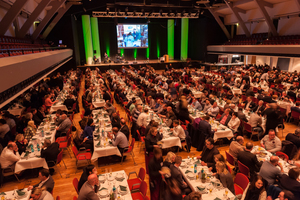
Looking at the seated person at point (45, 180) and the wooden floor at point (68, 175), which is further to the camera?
the wooden floor at point (68, 175)

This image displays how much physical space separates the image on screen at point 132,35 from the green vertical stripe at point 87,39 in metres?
3.61

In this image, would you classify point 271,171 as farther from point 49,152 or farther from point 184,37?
point 184,37

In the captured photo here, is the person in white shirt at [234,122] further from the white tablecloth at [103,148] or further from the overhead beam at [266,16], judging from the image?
the overhead beam at [266,16]

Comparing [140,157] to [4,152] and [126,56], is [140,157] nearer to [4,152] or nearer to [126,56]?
[4,152]

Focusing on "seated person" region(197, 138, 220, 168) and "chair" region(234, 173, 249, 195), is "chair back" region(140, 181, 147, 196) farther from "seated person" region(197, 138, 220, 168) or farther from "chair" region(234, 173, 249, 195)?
"chair" region(234, 173, 249, 195)

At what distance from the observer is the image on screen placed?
991 inches

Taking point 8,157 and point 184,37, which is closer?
point 8,157

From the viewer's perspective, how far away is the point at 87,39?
76.6 ft

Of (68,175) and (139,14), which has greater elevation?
(139,14)

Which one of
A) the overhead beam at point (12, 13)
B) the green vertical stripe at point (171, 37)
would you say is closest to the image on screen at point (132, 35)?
the green vertical stripe at point (171, 37)

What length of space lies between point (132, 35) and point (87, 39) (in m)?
5.62

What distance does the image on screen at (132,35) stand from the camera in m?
25.2

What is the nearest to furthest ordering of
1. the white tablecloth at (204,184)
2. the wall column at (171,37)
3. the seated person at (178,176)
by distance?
the white tablecloth at (204,184) < the seated person at (178,176) < the wall column at (171,37)

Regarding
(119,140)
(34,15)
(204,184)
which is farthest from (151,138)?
(34,15)
